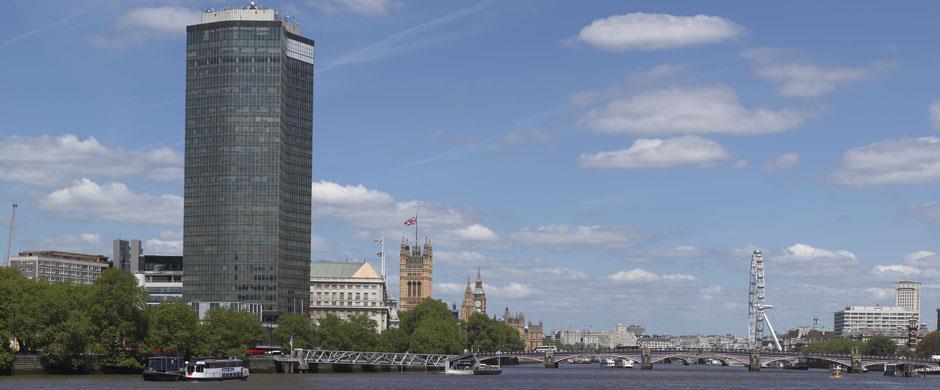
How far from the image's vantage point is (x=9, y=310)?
A: 17562cm

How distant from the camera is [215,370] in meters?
183

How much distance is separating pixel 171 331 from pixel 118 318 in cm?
1568

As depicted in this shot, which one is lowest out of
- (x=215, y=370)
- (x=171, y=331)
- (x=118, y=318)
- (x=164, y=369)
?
(x=215, y=370)

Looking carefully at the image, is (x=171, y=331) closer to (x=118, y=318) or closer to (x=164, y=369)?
(x=118, y=318)

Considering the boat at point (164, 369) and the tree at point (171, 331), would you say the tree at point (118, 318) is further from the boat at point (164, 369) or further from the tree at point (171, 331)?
the boat at point (164, 369)

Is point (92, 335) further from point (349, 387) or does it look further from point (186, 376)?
point (349, 387)

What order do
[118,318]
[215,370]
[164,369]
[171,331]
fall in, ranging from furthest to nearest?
[171,331] < [215,370] < [118,318] < [164,369]

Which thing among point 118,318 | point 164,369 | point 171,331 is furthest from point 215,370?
point 171,331

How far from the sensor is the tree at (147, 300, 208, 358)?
190 m

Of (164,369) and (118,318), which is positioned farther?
(118,318)

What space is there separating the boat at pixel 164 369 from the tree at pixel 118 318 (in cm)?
597

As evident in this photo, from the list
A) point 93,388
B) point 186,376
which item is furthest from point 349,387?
point 93,388

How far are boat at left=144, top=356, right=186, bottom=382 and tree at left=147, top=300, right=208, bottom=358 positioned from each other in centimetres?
1064

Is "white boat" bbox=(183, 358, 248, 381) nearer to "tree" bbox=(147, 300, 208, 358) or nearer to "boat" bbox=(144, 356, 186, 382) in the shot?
"boat" bbox=(144, 356, 186, 382)
